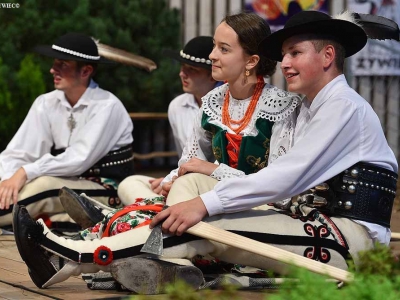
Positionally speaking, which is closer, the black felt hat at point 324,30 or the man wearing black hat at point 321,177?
the man wearing black hat at point 321,177

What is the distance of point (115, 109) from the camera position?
18.8 feet

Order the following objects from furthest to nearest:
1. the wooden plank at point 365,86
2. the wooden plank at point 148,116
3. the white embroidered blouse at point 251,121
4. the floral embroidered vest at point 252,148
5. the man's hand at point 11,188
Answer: the wooden plank at point 148,116
the wooden plank at point 365,86
the man's hand at point 11,188
the floral embroidered vest at point 252,148
the white embroidered blouse at point 251,121

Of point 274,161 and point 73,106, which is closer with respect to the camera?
point 274,161

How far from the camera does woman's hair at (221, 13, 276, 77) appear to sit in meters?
4.06

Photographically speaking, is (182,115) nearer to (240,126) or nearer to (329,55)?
(240,126)

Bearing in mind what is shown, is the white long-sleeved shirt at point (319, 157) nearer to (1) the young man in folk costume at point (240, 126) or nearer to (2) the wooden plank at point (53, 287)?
(1) the young man in folk costume at point (240, 126)

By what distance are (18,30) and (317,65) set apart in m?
5.11

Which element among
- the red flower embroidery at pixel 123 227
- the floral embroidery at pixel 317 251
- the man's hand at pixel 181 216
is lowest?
the floral embroidery at pixel 317 251

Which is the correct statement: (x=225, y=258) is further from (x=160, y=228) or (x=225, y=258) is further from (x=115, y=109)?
(x=115, y=109)

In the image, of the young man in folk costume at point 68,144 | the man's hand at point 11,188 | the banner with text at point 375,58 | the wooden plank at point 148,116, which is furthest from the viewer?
the wooden plank at point 148,116

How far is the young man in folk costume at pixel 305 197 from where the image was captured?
11.5ft

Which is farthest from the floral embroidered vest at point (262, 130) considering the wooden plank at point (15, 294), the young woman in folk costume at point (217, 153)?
the wooden plank at point (15, 294)

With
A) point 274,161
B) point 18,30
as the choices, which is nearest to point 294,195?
point 274,161

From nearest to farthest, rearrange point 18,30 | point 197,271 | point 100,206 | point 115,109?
point 197,271, point 100,206, point 115,109, point 18,30
